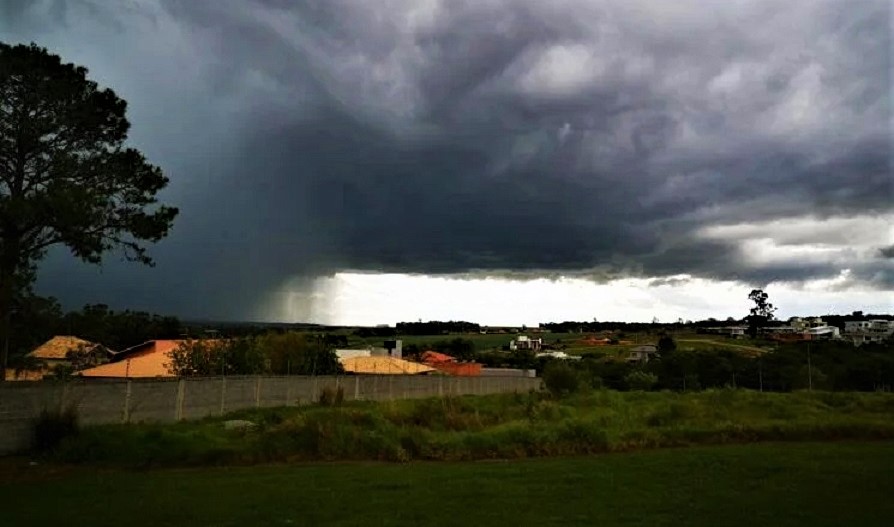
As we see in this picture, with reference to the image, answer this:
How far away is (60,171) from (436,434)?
1931cm

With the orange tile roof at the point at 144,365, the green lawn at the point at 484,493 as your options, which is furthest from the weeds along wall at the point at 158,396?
the orange tile roof at the point at 144,365

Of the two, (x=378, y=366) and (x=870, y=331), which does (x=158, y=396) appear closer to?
(x=378, y=366)

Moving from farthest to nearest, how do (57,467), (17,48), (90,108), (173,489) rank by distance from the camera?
(90,108) < (17,48) < (57,467) < (173,489)

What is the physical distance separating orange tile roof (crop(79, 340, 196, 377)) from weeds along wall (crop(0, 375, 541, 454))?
1168 centimetres

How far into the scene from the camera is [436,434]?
24.0 meters

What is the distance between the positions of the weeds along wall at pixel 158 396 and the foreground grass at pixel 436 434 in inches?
43.5

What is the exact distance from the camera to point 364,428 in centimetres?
2314

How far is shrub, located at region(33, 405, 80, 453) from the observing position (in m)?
21.0

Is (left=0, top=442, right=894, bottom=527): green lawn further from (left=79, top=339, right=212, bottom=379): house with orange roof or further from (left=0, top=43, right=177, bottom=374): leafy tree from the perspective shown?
(left=79, top=339, right=212, bottom=379): house with orange roof

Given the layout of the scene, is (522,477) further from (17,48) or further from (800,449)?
(17,48)

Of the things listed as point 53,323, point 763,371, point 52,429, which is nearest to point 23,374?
→ point 53,323

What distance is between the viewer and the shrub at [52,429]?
21.0m

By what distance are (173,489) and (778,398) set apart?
3414 centimetres

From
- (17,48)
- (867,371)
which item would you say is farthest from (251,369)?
(867,371)
